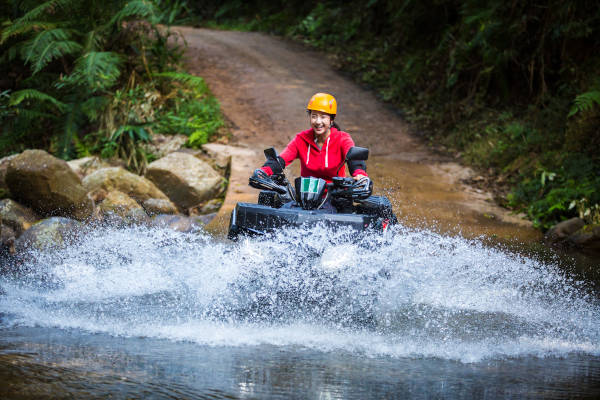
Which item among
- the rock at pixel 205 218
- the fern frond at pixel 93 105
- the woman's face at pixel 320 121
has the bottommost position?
the rock at pixel 205 218

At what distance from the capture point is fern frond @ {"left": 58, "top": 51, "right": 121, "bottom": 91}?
37.4ft

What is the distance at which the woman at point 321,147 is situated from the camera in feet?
19.3

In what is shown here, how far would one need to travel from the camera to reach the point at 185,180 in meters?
10.5

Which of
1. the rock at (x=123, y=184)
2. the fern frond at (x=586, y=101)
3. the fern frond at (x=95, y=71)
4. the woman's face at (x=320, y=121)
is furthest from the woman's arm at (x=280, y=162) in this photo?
the fern frond at (x=95, y=71)

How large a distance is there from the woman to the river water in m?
1.05

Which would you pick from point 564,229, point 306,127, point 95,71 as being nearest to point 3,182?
point 95,71

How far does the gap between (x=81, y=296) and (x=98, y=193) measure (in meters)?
A: 4.54

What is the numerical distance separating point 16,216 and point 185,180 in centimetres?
277

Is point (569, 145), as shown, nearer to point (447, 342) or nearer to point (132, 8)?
point (447, 342)

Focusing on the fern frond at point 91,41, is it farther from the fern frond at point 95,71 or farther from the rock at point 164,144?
the rock at point 164,144

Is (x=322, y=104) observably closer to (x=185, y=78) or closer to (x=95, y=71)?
(x=95, y=71)

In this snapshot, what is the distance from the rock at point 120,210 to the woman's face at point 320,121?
4.22 m

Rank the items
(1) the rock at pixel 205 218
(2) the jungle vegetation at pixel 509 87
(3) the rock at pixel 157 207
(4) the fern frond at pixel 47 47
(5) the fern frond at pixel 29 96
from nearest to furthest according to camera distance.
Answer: (1) the rock at pixel 205 218, (3) the rock at pixel 157 207, (2) the jungle vegetation at pixel 509 87, (5) the fern frond at pixel 29 96, (4) the fern frond at pixel 47 47

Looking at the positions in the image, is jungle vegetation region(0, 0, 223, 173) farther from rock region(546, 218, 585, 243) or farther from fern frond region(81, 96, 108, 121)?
rock region(546, 218, 585, 243)
